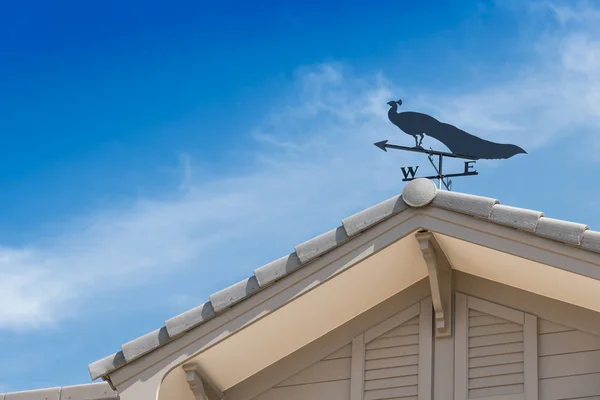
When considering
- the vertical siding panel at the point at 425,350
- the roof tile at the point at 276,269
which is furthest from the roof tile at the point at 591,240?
the roof tile at the point at 276,269

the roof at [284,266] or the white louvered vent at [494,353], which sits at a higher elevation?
the roof at [284,266]

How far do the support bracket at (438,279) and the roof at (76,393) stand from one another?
9.00 feet

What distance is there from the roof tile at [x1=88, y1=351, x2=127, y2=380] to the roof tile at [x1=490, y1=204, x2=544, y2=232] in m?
3.00

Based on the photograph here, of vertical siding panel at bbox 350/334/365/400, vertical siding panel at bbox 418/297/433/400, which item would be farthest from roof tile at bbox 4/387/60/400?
vertical siding panel at bbox 418/297/433/400

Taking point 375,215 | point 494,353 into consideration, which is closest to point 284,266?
point 375,215

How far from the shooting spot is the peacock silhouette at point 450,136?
9266 mm

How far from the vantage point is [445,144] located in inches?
371

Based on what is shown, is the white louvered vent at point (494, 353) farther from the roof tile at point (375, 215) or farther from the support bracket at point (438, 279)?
the roof tile at point (375, 215)

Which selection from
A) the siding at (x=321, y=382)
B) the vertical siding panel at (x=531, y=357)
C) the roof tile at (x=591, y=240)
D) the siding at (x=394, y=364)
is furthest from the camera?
the siding at (x=321, y=382)

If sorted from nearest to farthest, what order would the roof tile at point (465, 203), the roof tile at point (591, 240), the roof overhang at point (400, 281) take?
the roof tile at point (591, 240), the roof overhang at point (400, 281), the roof tile at point (465, 203)

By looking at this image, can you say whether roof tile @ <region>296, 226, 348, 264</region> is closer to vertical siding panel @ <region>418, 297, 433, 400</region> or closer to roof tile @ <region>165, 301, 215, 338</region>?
roof tile @ <region>165, 301, 215, 338</region>

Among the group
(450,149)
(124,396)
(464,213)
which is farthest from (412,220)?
(124,396)

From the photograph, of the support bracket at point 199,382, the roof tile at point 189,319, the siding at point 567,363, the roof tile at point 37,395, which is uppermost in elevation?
the roof tile at point 37,395

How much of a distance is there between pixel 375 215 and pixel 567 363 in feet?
5.93
